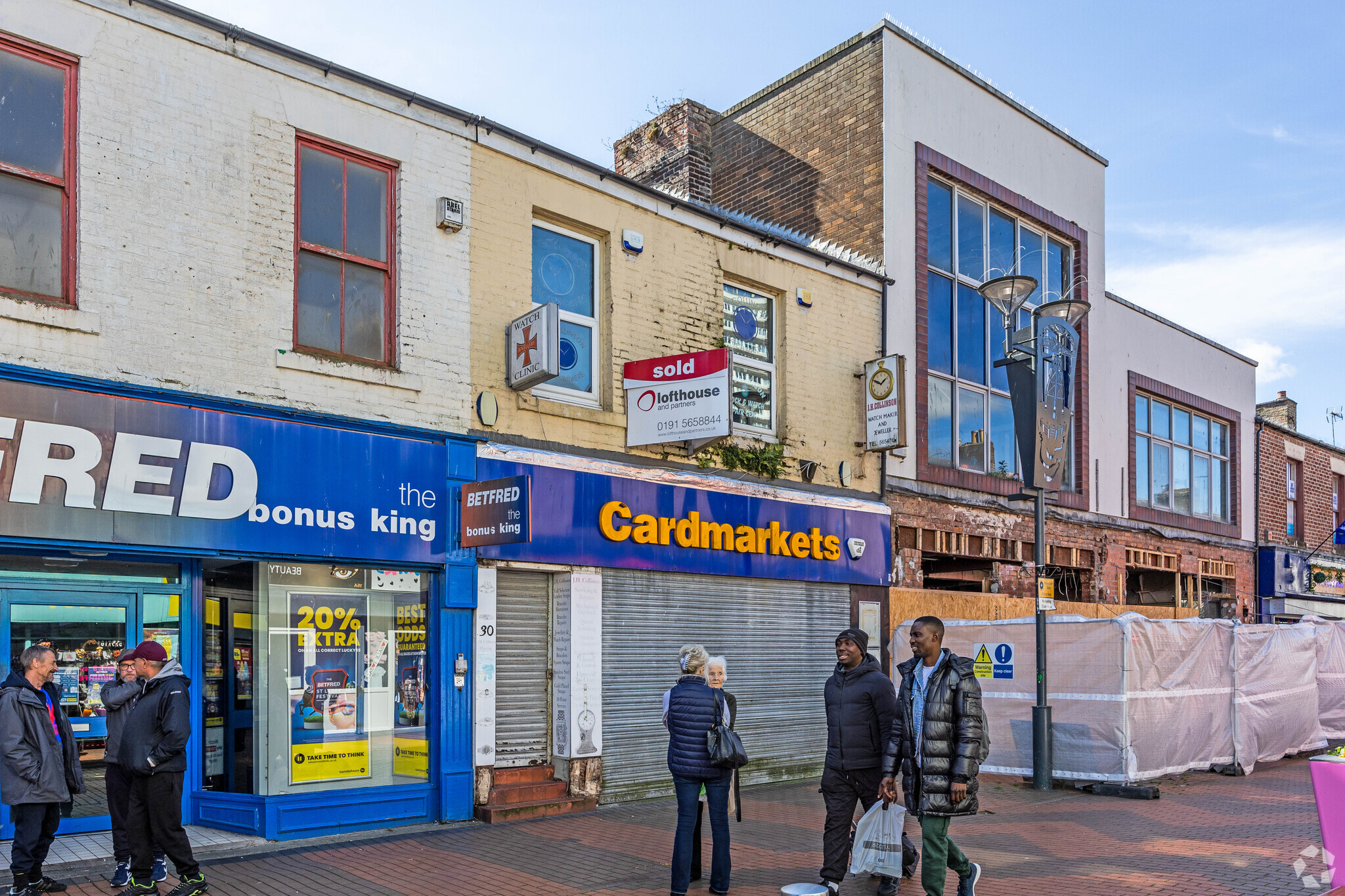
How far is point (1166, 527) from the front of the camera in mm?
20672

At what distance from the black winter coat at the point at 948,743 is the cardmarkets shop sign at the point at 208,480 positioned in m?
4.93

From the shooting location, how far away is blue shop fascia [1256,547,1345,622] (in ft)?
78.0

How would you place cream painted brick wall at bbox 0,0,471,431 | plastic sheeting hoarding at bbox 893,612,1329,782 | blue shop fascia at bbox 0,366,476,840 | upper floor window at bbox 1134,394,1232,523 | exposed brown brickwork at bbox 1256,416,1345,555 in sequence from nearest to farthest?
blue shop fascia at bbox 0,366,476,840 → cream painted brick wall at bbox 0,0,471,431 → plastic sheeting hoarding at bbox 893,612,1329,782 → upper floor window at bbox 1134,394,1232,523 → exposed brown brickwork at bbox 1256,416,1345,555

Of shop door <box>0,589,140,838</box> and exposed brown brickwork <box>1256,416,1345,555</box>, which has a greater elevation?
exposed brown brickwork <box>1256,416,1345,555</box>

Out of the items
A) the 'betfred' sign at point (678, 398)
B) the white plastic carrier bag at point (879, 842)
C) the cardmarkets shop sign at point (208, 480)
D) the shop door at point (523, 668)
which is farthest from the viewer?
the 'betfred' sign at point (678, 398)

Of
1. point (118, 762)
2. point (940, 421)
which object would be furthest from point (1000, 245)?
point (118, 762)

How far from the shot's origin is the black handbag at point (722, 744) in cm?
740

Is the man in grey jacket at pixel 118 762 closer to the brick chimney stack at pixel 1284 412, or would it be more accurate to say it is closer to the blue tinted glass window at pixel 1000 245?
the blue tinted glass window at pixel 1000 245

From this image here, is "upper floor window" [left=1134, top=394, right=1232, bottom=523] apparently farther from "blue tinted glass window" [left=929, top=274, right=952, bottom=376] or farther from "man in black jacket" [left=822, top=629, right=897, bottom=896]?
"man in black jacket" [left=822, top=629, right=897, bottom=896]

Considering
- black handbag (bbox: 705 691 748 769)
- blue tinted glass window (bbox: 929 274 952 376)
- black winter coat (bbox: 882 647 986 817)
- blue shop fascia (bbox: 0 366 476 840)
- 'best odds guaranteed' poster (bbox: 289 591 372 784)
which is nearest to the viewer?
black winter coat (bbox: 882 647 986 817)

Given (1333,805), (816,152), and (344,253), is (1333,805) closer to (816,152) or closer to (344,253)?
(344,253)

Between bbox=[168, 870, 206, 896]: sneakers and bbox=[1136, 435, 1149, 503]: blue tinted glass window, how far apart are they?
57.0ft

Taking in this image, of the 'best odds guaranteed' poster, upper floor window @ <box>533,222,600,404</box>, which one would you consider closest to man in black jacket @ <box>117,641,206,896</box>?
the 'best odds guaranteed' poster

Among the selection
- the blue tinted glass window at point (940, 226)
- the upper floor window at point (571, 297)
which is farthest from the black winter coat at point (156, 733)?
the blue tinted glass window at point (940, 226)
